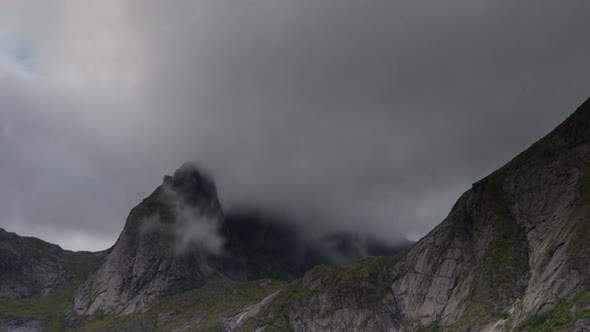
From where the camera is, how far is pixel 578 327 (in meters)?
199
